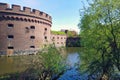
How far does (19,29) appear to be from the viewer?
26.9 metres

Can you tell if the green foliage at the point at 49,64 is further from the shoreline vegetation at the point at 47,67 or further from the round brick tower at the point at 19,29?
the round brick tower at the point at 19,29

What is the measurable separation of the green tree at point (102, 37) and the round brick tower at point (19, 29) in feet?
44.3

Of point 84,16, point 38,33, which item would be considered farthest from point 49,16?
point 84,16

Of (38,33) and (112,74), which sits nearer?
(112,74)

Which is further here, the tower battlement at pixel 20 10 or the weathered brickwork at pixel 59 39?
the weathered brickwork at pixel 59 39

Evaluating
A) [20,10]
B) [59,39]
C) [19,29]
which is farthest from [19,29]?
[59,39]

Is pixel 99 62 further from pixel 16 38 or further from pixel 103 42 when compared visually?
pixel 16 38

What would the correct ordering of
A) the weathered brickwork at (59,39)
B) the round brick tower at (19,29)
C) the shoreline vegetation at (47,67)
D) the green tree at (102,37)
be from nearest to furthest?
the green tree at (102,37) < the shoreline vegetation at (47,67) < the round brick tower at (19,29) < the weathered brickwork at (59,39)

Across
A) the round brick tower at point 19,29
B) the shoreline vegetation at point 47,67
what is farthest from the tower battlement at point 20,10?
the shoreline vegetation at point 47,67

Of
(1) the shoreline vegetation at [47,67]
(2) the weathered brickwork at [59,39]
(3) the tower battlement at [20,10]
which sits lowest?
(1) the shoreline vegetation at [47,67]

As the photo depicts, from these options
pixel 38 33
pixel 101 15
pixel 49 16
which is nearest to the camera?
pixel 101 15

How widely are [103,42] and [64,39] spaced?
41694mm

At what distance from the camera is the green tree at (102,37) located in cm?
1019

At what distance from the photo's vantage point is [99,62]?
1072 cm
